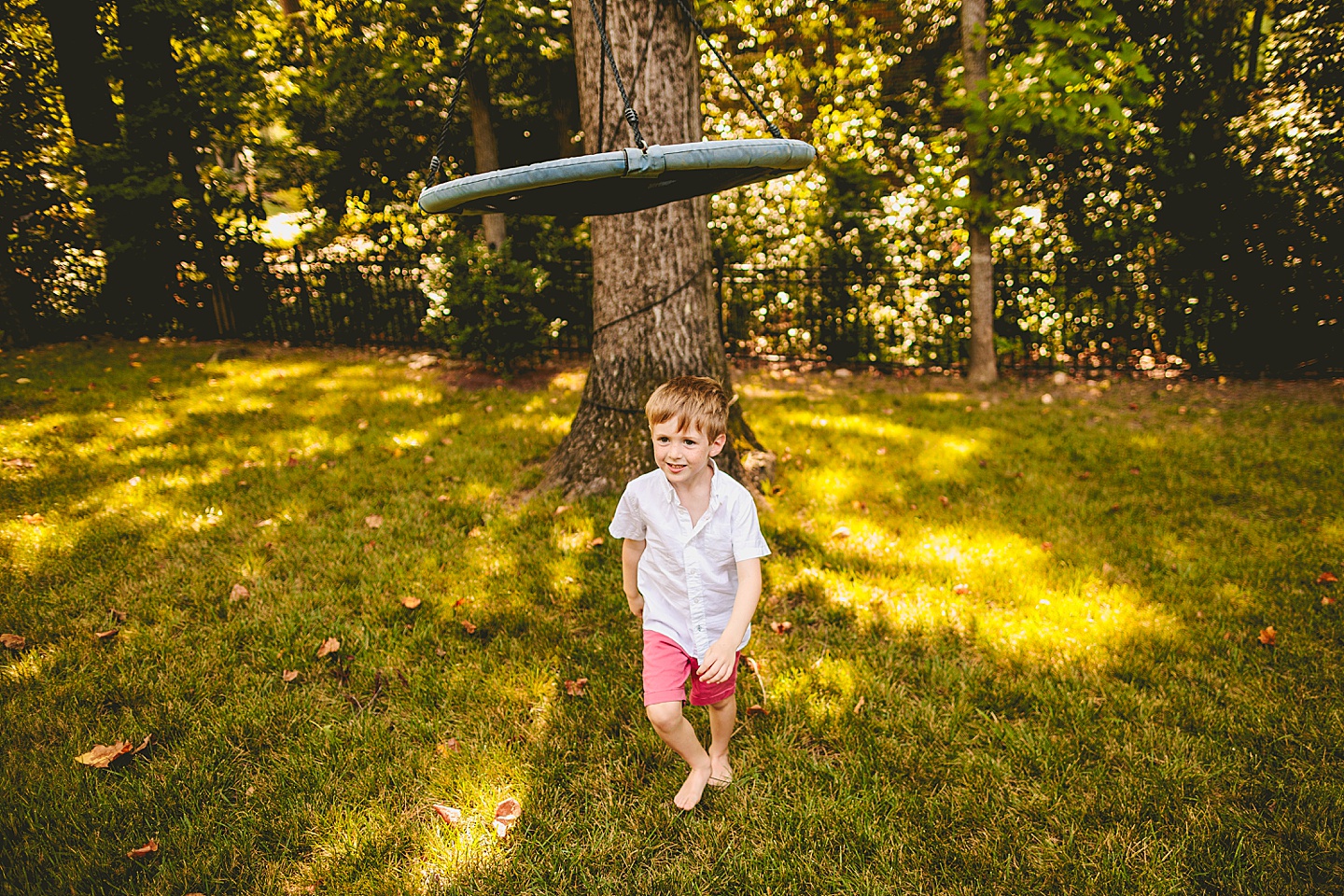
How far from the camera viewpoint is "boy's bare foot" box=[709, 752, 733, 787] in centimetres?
247

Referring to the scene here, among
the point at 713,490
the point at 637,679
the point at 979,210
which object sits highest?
the point at 979,210

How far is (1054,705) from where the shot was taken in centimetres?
277

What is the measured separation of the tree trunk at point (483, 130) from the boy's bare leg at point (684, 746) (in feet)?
25.5

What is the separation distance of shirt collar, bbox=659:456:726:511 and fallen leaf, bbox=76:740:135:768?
216cm

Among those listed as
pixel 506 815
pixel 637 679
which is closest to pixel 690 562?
pixel 637 679

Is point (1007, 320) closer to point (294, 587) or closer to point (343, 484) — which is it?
point (343, 484)

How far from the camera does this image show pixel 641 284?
171 inches

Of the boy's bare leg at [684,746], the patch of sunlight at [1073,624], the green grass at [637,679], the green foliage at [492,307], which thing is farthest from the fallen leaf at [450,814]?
the green foliage at [492,307]

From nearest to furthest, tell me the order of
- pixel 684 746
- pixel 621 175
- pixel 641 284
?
pixel 621 175, pixel 684 746, pixel 641 284

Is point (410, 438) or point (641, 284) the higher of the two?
point (641, 284)

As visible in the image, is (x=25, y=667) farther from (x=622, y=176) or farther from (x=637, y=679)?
(x=622, y=176)

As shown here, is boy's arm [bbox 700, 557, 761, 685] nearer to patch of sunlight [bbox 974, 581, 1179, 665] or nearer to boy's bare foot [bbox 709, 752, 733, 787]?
boy's bare foot [bbox 709, 752, 733, 787]

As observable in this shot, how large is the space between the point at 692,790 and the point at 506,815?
614 mm

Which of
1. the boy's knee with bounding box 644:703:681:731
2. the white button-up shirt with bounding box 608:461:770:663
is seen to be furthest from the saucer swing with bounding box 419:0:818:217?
the boy's knee with bounding box 644:703:681:731
